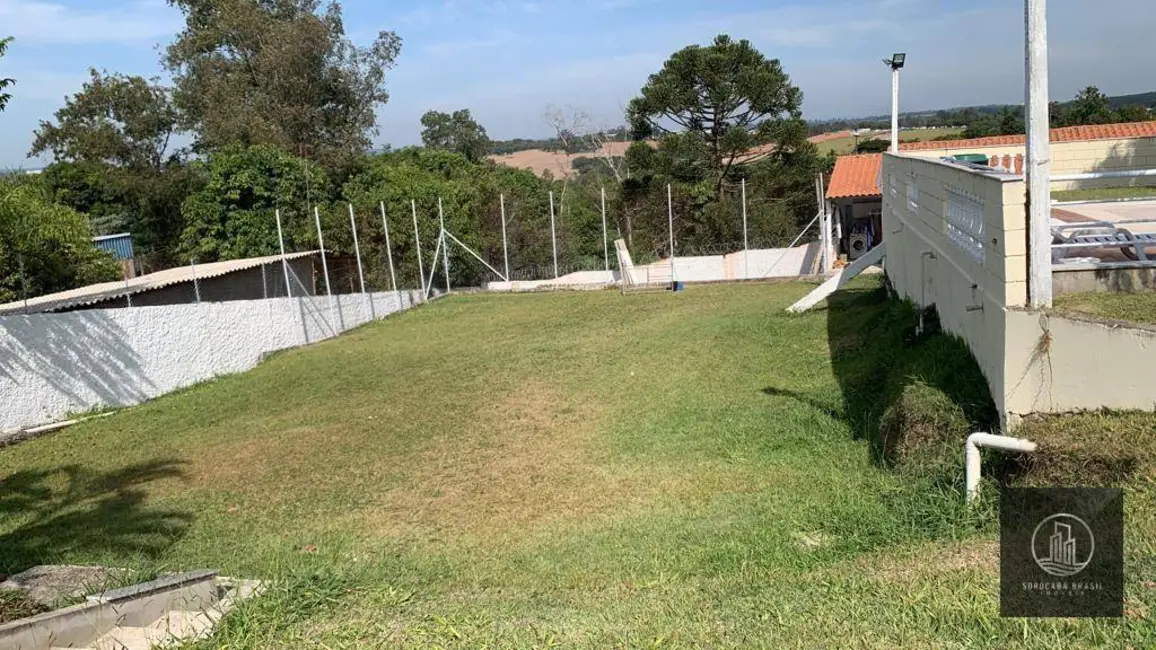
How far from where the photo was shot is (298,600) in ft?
11.5

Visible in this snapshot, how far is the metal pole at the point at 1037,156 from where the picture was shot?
414 cm

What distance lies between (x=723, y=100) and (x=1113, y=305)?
19.3 meters

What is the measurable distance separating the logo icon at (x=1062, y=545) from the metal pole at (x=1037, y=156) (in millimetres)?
1279

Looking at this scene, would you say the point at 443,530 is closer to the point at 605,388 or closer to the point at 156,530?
the point at 156,530

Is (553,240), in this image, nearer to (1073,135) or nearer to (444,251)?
(444,251)

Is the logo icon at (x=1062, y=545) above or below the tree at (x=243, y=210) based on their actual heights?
below

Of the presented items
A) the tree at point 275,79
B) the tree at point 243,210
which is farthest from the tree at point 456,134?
the tree at point 243,210

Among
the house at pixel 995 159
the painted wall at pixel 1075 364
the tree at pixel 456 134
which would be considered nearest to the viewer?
the painted wall at pixel 1075 364

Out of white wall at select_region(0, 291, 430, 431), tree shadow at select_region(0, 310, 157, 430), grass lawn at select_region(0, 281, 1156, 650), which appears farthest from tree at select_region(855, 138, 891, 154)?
tree shadow at select_region(0, 310, 157, 430)

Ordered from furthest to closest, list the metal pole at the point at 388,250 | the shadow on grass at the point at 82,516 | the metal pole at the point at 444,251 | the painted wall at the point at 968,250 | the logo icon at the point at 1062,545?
the metal pole at the point at 444,251
the metal pole at the point at 388,250
the shadow on grass at the point at 82,516
the painted wall at the point at 968,250
the logo icon at the point at 1062,545

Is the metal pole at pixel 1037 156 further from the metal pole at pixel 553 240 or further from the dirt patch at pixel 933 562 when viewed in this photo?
the metal pole at pixel 553 240

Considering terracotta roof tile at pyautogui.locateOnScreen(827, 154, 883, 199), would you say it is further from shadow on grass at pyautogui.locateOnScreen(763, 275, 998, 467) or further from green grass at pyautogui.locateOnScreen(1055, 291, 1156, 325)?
green grass at pyautogui.locateOnScreen(1055, 291, 1156, 325)

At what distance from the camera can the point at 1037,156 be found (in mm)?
4148

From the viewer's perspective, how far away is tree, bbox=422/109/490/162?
46906mm
